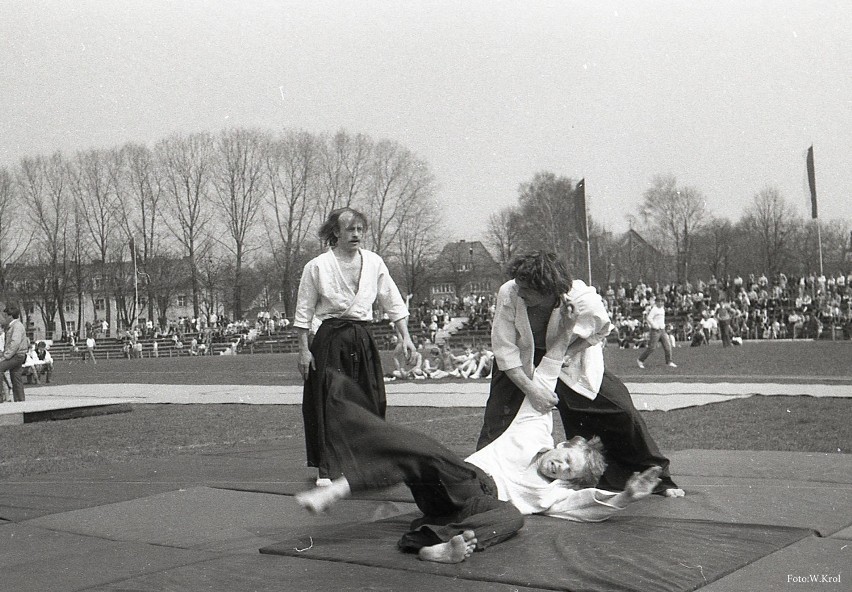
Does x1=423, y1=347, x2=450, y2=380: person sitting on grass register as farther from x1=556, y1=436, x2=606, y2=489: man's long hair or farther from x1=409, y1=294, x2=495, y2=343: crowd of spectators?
x1=409, y1=294, x2=495, y2=343: crowd of spectators

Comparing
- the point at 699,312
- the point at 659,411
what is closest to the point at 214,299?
the point at 699,312

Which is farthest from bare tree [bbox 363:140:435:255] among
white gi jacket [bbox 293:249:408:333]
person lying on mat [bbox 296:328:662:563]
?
person lying on mat [bbox 296:328:662:563]

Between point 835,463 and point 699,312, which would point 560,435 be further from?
point 699,312

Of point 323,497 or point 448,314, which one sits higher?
point 448,314

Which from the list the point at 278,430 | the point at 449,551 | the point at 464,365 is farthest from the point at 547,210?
the point at 449,551

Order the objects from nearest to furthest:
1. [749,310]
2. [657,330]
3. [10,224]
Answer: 1. [10,224]
2. [657,330]
3. [749,310]

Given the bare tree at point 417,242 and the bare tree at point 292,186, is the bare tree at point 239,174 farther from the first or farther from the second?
the bare tree at point 417,242

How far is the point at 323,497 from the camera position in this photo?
346cm

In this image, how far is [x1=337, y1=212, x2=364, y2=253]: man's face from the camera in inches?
216

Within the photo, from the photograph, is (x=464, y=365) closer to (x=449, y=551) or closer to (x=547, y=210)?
(x=547, y=210)

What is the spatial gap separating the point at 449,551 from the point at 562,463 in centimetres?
91

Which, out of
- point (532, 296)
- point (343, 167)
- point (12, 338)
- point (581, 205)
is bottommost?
point (12, 338)

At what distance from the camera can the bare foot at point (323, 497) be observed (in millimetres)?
3445

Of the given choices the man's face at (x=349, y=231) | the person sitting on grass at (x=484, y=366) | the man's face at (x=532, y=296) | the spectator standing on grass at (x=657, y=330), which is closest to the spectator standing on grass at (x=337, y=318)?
the man's face at (x=349, y=231)
